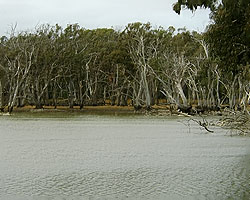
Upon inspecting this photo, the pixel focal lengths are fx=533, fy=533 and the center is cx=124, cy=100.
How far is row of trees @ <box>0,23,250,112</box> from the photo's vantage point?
54.1 metres

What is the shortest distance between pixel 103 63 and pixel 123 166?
154ft

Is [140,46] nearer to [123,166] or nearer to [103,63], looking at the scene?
[103,63]

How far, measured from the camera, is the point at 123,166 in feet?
54.5

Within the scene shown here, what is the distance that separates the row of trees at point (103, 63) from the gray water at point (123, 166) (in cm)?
2663

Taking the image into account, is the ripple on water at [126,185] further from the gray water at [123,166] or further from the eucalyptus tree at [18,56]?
the eucalyptus tree at [18,56]

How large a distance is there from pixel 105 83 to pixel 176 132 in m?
40.6


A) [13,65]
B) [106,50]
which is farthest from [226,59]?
[106,50]

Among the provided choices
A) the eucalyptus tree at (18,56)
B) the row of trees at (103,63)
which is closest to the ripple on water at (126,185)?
the row of trees at (103,63)

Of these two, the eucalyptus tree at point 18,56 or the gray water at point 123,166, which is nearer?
the gray water at point 123,166

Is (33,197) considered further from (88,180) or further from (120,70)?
(120,70)

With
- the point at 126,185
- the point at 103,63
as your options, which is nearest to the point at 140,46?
the point at 103,63

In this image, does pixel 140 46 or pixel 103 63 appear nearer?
pixel 140 46

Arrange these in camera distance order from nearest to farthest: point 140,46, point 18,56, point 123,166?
point 123,166 → point 18,56 → point 140,46

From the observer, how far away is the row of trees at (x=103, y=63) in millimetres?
54125
